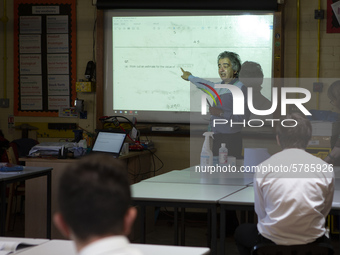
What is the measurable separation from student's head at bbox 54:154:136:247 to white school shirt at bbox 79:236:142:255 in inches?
0.7

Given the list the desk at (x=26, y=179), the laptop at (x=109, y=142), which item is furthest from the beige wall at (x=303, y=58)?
the desk at (x=26, y=179)

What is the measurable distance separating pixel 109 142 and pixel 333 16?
2629mm

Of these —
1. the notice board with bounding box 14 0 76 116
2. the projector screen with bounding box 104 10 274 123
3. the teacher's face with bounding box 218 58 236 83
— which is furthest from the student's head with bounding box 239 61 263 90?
the notice board with bounding box 14 0 76 116

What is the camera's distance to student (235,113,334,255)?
8.22 ft

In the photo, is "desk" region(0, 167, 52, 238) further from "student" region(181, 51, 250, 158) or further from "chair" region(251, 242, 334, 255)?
"chair" region(251, 242, 334, 255)

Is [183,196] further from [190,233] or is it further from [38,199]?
[190,233]

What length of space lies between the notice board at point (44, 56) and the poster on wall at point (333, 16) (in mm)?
2739

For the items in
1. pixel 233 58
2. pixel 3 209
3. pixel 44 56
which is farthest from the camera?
pixel 44 56

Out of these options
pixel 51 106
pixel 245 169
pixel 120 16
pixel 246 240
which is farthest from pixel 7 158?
pixel 246 240

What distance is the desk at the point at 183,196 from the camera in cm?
305

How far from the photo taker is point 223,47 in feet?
19.0

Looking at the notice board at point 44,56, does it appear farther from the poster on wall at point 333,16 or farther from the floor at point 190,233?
the poster on wall at point 333,16

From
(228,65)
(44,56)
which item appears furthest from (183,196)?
(44,56)

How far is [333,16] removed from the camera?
562 cm
